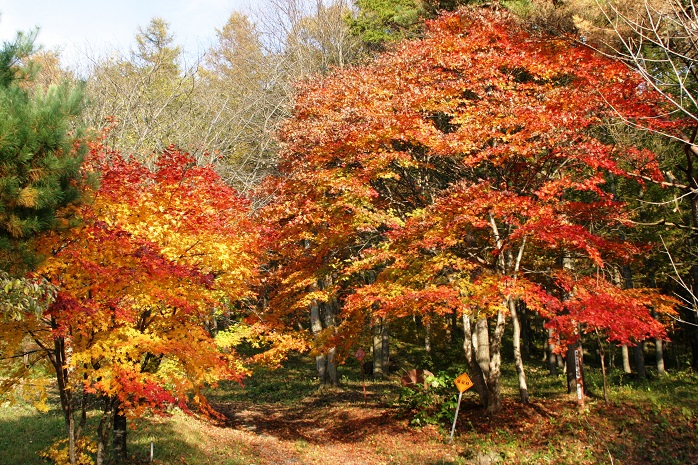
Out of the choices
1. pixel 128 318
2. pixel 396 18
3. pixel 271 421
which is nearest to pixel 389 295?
pixel 128 318

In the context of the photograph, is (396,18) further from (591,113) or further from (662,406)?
(662,406)

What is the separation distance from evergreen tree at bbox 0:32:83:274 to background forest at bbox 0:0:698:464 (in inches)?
1.2

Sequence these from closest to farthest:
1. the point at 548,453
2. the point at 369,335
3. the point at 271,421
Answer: the point at 548,453 < the point at 271,421 < the point at 369,335

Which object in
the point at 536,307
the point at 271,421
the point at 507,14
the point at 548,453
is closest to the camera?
the point at 536,307

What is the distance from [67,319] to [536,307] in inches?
357

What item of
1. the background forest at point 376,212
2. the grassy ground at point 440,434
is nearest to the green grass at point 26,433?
the grassy ground at point 440,434

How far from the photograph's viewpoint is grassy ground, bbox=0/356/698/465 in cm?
1252

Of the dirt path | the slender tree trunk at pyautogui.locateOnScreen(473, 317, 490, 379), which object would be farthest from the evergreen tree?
the slender tree trunk at pyautogui.locateOnScreen(473, 317, 490, 379)

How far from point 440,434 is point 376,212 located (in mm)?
6353

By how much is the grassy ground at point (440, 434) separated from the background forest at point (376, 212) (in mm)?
176

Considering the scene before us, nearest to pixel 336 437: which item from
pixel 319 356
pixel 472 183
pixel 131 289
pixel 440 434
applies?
pixel 440 434

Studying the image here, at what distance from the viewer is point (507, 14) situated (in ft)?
53.5

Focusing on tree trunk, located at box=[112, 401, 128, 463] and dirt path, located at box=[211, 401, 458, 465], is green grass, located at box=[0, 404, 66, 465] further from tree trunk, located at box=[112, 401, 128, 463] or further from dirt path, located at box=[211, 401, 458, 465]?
dirt path, located at box=[211, 401, 458, 465]

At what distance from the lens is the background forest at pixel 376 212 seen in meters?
8.05
